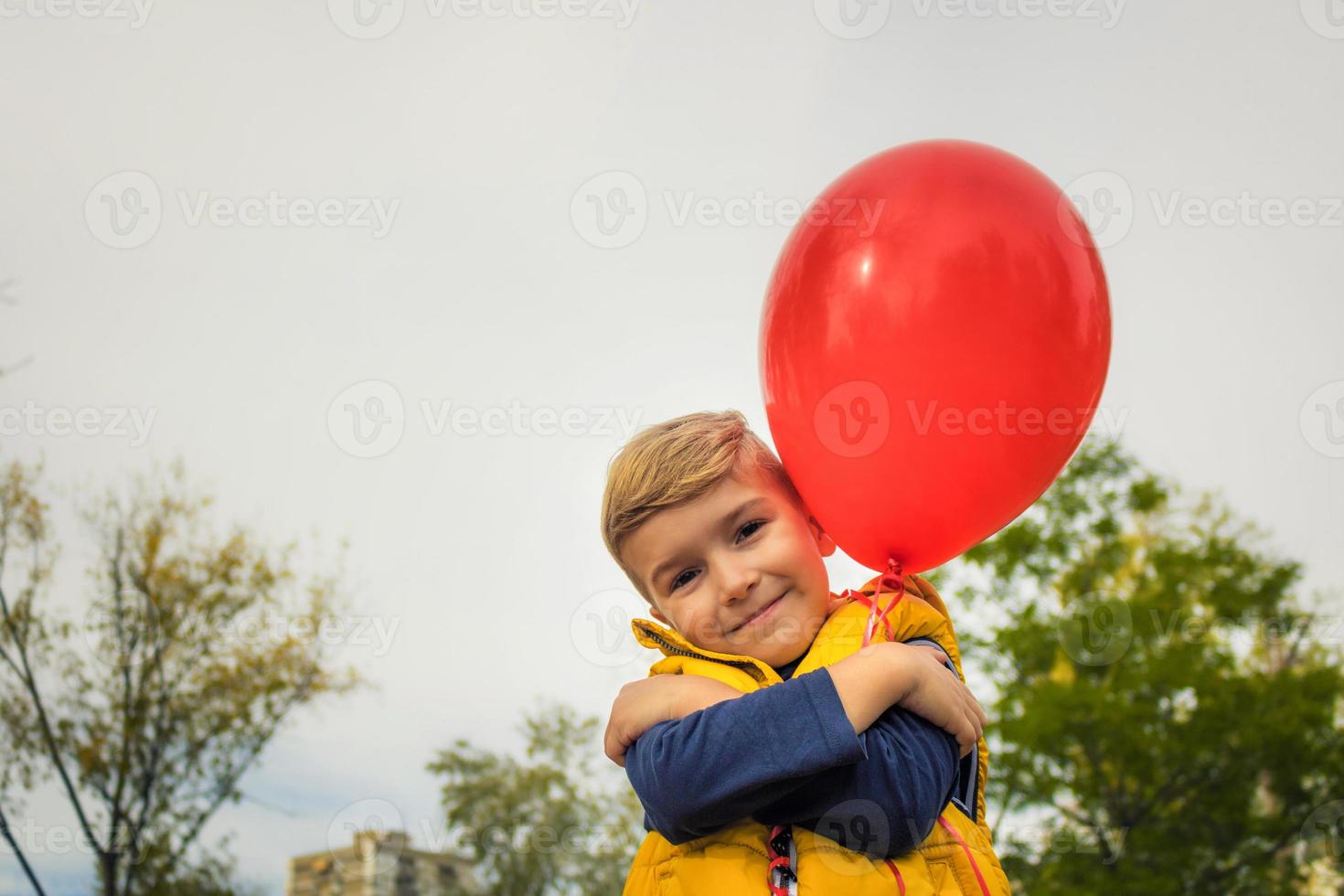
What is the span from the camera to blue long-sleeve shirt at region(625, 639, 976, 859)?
5.73ft

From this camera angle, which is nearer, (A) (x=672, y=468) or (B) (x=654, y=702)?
(B) (x=654, y=702)

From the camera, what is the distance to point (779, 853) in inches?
73.2

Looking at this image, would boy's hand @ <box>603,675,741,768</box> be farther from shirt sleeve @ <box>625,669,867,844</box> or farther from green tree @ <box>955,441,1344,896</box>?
green tree @ <box>955,441,1344,896</box>

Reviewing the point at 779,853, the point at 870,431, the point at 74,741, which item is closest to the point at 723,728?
the point at 779,853

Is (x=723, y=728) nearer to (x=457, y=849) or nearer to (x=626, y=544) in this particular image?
(x=626, y=544)

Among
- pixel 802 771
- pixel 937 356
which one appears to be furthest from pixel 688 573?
pixel 937 356

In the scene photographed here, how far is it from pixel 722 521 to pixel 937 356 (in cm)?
52

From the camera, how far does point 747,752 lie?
1.76 metres

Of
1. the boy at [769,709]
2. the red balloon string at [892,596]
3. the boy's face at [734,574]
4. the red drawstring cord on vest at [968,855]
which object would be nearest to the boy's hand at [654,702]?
the boy at [769,709]

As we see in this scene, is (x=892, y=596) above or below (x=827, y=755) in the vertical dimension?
above

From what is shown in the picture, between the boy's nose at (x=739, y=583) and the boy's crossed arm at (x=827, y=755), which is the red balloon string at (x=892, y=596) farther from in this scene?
the boy's nose at (x=739, y=583)

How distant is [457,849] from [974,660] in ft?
24.8

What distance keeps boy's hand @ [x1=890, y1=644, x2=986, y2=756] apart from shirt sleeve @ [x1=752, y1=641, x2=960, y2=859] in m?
0.04

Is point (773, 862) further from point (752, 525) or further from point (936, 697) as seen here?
point (752, 525)
